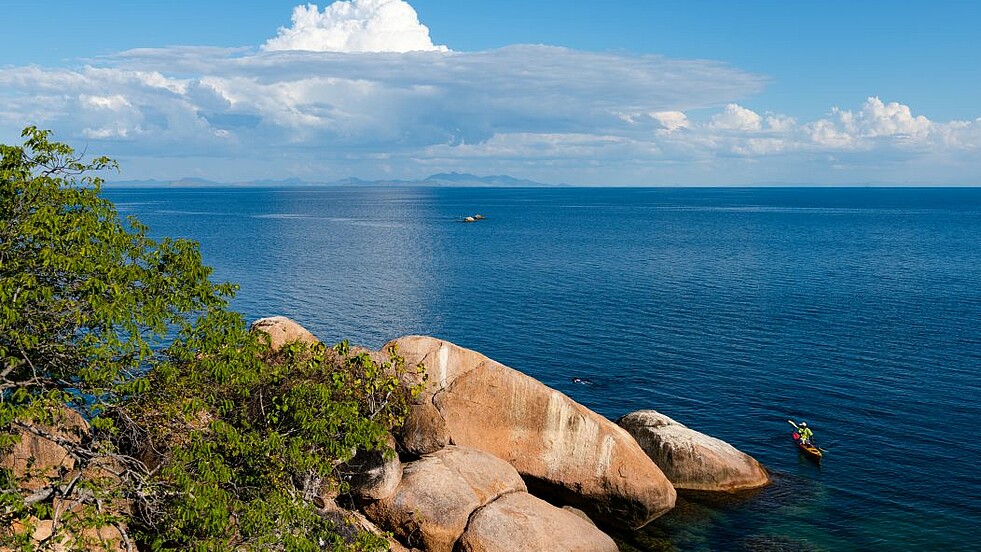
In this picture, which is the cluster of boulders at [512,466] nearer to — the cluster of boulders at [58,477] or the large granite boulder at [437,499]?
the large granite boulder at [437,499]

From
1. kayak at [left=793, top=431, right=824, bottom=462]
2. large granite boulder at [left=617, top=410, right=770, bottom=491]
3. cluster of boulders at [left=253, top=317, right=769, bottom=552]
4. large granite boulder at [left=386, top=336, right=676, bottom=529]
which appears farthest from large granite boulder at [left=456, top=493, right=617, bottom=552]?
kayak at [left=793, top=431, right=824, bottom=462]

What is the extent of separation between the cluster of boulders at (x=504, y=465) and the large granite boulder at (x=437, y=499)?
1.6 inches

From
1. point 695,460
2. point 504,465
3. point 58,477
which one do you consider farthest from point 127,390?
point 695,460

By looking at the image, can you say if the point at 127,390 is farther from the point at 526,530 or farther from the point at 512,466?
the point at 512,466

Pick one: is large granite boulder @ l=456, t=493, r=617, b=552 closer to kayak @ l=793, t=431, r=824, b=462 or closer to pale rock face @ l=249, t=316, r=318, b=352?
pale rock face @ l=249, t=316, r=318, b=352

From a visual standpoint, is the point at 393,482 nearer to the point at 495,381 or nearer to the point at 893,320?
the point at 495,381

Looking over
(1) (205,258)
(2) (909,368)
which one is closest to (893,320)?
(2) (909,368)

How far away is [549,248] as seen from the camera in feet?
431

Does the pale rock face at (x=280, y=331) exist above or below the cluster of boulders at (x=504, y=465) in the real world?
above

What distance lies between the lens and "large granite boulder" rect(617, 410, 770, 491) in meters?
35.5

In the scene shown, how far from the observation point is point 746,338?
205ft

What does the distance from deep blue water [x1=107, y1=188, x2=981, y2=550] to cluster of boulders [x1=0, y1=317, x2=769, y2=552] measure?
2.11m

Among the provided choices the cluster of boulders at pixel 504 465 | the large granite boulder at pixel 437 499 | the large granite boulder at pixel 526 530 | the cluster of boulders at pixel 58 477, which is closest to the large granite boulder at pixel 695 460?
the cluster of boulders at pixel 504 465

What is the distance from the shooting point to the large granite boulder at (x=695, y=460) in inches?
1396
